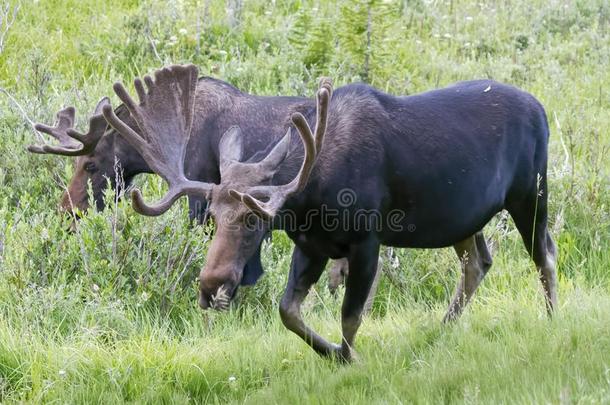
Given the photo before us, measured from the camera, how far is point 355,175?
19.3ft

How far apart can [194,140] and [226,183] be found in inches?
77.7

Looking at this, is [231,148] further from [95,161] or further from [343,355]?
[95,161]

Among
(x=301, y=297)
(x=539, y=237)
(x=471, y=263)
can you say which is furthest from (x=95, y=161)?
(x=539, y=237)

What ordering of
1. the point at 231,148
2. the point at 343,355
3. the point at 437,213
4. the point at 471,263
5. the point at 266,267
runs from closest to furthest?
the point at 231,148 < the point at 343,355 < the point at 437,213 < the point at 471,263 < the point at 266,267

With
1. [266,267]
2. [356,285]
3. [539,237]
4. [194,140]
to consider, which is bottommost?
[266,267]

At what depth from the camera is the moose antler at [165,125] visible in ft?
19.1

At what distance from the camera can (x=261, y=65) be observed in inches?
433

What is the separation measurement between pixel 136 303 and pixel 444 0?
316 inches

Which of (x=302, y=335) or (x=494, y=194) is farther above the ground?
(x=494, y=194)

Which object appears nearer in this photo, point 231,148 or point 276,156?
point 276,156

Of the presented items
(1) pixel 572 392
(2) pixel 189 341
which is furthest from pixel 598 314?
(2) pixel 189 341

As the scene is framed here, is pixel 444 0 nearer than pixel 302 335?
No

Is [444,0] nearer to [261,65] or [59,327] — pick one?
[261,65]

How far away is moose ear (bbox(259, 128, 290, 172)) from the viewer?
577 centimetres
